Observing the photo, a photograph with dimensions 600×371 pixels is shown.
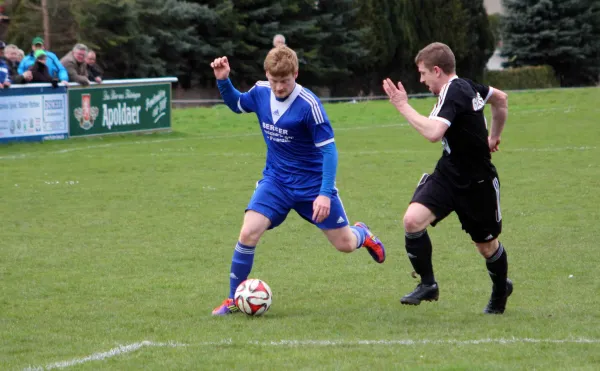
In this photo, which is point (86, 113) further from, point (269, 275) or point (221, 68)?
point (221, 68)

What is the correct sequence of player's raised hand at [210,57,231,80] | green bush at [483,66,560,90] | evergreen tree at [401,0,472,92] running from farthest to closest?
evergreen tree at [401,0,472,92] < green bush at [483,66,560,90] < player's raised hand at [210,57,231,80]

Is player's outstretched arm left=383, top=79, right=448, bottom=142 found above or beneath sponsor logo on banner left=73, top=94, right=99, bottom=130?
above

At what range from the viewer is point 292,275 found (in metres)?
8.58

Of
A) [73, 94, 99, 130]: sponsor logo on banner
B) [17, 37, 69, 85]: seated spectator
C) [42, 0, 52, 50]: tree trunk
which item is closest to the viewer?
[17, 37, 69, 85]: seated spectator

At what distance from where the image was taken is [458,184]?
6859 mm

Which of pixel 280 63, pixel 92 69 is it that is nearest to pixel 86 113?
pixel 92 69

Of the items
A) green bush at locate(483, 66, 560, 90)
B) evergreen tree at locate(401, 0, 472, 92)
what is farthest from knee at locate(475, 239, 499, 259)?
green bush at locate(483, 66, 560, 90)

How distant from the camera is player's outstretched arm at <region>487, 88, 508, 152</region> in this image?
7.18 metres

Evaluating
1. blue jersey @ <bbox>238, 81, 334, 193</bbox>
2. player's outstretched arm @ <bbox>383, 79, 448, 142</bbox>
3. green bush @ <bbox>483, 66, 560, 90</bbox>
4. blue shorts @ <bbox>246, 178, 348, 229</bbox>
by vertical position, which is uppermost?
player's outstretched arm @ <bbox>383, 79, 448, 142</bbox>

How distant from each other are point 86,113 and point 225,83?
14.7 m

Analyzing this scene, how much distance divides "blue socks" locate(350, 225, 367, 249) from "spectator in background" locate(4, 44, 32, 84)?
44.1 feet

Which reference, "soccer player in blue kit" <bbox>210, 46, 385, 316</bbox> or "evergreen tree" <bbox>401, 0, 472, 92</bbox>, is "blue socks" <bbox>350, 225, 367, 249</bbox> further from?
"evergreen tree" <bbox>401, 0, 472, 92</bbox>

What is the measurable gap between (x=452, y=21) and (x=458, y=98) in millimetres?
49955

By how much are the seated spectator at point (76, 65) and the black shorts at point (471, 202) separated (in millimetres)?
15239
